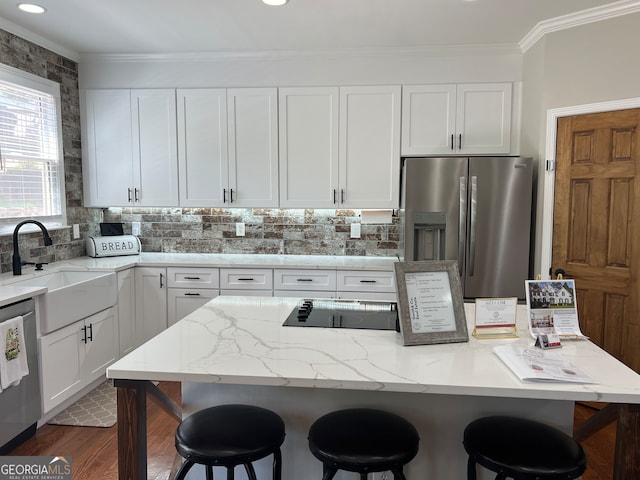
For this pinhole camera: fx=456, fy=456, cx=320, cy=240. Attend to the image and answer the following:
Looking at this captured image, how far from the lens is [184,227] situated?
4277 mm

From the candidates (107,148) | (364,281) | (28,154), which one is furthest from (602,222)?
(28,154)

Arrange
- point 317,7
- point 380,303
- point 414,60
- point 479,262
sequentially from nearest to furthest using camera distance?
point 380,303 → point 317,7 → point 479,262 → point 414,60

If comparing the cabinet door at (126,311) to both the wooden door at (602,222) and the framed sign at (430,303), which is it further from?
the wooden door at (602,222)

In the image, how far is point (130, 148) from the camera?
3.97m

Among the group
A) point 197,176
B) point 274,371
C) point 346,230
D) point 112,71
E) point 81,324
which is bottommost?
point 81,324

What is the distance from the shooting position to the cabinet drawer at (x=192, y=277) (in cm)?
371

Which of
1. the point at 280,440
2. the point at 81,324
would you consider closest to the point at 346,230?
the point at 81,324

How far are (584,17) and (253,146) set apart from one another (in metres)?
2.55

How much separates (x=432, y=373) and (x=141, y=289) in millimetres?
2992

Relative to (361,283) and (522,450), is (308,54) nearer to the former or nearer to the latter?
(361,283)

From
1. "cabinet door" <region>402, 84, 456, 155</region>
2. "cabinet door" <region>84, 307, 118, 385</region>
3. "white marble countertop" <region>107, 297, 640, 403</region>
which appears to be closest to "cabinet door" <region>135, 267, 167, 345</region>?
"cabinet door" <region>84, 307, 118, 385</region>

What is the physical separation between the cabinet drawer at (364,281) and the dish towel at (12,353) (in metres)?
2.12

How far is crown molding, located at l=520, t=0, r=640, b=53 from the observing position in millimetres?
2828

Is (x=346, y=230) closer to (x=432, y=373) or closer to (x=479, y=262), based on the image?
(x=479, y=262)
